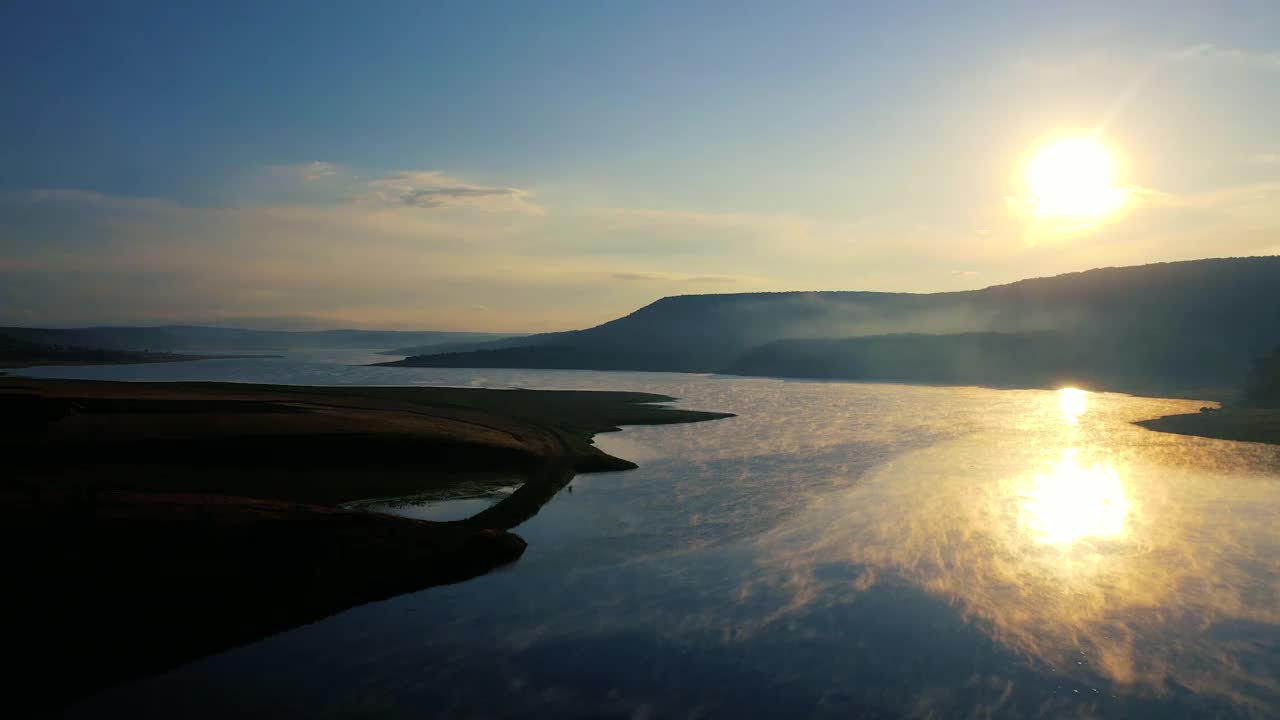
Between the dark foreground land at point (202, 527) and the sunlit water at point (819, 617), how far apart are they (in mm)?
1280

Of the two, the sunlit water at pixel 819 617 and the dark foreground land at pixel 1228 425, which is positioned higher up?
the dark foreground land at pixel 1228 425

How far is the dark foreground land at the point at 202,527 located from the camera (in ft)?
50.6

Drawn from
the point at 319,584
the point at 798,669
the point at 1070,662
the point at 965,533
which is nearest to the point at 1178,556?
the point at 965,533

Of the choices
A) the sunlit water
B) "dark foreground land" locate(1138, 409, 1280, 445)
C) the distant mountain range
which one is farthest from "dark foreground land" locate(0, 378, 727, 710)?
the distant mountain range

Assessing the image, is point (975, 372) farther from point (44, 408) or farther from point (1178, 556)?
point (44, 408)

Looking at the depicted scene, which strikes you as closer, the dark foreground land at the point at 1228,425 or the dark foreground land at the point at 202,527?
the dark foreground land at the point at 202,527

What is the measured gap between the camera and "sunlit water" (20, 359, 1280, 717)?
1395 cm

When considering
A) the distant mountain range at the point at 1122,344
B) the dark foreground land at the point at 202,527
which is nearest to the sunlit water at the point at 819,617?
the dark foreground land at the point at 202,527

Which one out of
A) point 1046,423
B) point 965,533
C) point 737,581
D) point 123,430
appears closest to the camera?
point 737,581

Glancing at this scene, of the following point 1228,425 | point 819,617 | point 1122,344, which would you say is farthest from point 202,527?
point 1122,344

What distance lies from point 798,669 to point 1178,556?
1645 centimetres

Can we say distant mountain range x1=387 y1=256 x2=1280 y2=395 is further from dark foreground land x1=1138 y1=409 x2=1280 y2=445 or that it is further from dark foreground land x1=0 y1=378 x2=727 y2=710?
dark foreground land x1=0 y1=378 x2=727 y2=710

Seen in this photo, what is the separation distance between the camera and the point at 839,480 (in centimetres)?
3794

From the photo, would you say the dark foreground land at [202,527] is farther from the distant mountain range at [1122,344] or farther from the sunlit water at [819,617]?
the distant mountain range at [1122,344]
